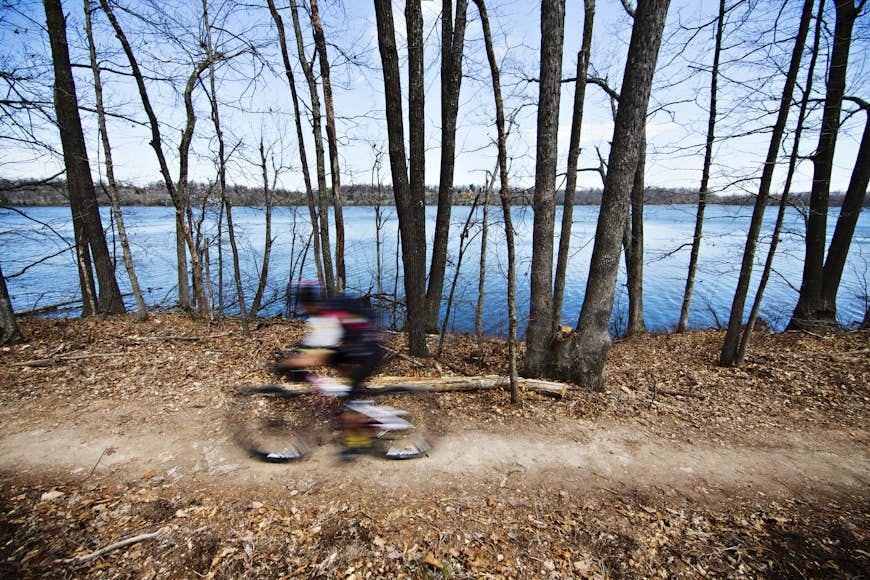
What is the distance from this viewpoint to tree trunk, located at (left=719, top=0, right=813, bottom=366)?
5727mm

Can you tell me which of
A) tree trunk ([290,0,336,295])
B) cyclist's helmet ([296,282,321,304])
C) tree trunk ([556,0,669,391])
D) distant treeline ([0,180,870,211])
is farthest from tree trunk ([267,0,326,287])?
tree trunk ([556,0,669,391])

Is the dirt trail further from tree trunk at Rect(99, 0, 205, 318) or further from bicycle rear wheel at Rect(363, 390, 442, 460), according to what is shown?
tree trunk at Rect(99, 0, 205, 318)

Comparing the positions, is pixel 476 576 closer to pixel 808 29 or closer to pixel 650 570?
pixel 650 570

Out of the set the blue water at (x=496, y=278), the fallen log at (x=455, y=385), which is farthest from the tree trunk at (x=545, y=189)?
the blue water at (x=496, y=278)

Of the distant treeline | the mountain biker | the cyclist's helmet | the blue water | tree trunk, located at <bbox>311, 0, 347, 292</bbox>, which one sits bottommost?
the blue water

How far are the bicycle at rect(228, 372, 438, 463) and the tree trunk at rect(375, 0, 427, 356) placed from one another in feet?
6.59

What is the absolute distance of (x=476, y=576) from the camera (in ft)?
9.46

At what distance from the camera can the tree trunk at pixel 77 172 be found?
27.2 ft

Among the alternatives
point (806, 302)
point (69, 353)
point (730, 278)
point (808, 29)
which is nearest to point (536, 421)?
point (808, 29)

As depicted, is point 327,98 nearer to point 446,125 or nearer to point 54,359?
point 446,125

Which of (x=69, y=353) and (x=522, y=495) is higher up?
(x=69, y=353)

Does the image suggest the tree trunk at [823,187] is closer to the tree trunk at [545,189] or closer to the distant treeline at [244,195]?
the distant treeline at [244,195]

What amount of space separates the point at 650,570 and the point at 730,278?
2434 cm

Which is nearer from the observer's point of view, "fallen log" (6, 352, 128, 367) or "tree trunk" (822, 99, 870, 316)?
"fallen log" (6, 352, 128, 367)
